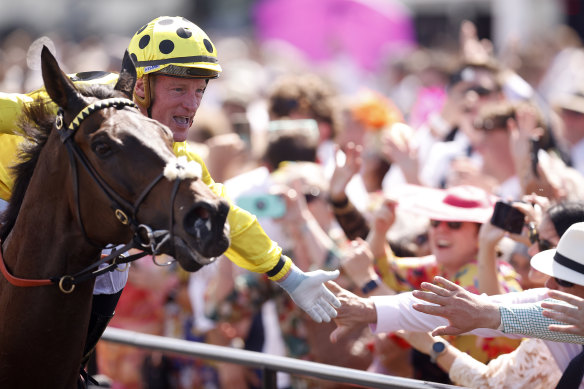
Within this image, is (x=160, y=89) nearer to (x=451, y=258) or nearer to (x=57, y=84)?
(x=57, y=84)

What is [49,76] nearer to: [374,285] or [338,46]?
[374,285]

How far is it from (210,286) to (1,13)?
99.8 feet

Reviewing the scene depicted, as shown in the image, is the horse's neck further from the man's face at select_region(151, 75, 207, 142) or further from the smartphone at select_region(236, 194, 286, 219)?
the smartphone at select_region(236, 194, 286, 219)

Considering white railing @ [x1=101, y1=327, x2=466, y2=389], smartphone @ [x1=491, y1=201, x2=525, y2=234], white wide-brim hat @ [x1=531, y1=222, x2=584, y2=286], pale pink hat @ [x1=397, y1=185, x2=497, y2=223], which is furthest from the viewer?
pale pink hat @ [x1=397, y1=185, x2=497, y2=223]

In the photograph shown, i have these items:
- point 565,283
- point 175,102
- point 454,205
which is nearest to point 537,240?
point 565,283

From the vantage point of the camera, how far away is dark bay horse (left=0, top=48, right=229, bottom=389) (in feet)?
8.38

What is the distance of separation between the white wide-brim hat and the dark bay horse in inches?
58.1

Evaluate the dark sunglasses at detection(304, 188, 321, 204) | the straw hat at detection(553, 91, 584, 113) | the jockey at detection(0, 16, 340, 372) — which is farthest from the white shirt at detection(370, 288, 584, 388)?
the straw hat at detection(553, 91, 584, 113)

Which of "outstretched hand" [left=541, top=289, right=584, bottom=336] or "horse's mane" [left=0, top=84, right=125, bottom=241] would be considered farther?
"horse's mane" [left=0, top=84, right=125, bottom=241]

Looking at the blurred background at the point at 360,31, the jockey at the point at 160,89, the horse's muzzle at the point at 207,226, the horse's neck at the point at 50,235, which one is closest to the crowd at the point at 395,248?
the jockey at the point at 160,89

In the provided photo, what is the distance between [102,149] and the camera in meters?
2.61

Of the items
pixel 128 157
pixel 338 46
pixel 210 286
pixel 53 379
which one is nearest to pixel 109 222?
pixel 128 157

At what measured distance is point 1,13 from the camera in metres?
32.5

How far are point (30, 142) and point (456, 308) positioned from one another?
164 centimetres
